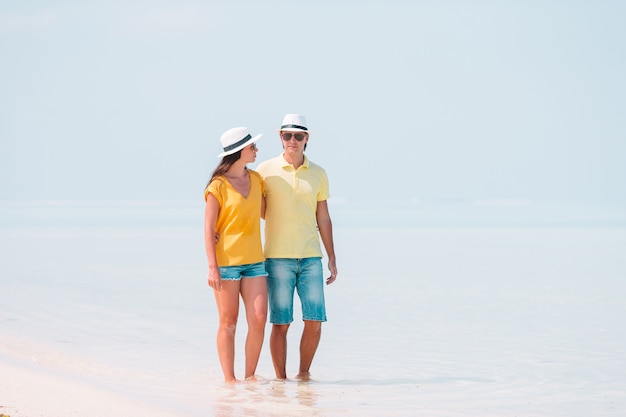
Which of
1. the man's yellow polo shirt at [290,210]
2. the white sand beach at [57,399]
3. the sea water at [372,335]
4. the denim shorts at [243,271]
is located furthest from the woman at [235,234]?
the white sand beach at [57,399]

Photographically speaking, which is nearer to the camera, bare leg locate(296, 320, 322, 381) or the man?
the man

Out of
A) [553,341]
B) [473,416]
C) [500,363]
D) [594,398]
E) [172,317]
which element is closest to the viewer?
[473,416]

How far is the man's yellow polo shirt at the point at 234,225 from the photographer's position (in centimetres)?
621

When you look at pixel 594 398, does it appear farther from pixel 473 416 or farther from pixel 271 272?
Result: pixel 271 272

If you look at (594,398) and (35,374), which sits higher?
(35,374)

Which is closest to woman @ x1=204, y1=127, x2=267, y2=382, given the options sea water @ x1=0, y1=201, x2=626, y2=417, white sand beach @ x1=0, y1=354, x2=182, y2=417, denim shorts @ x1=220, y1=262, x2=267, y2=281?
denim shorts @ x1=220, y1=262, x2=267, y2=281

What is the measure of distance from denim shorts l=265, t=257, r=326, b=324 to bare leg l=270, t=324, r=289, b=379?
8 centimetres

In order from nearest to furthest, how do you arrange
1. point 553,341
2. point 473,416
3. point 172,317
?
point 473,416 → point 553,341 → point 172,317

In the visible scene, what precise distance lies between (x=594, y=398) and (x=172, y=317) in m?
4.90

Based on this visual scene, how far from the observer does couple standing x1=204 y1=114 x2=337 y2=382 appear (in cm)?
623

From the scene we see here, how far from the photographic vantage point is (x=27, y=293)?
1181 centimetres

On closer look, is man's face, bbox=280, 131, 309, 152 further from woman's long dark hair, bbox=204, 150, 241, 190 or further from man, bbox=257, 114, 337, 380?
woman's long dark hair, bbox=204, 150, 241, 190

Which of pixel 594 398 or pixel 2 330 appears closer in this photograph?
pixel 594 398

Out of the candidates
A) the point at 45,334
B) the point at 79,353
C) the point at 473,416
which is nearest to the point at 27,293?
the point at 45,334
